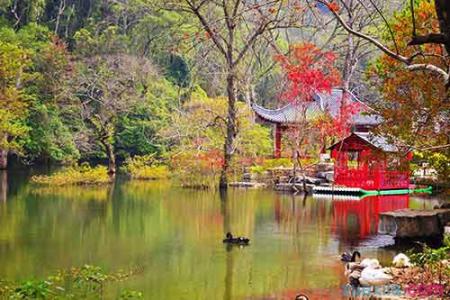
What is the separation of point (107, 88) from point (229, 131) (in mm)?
8404

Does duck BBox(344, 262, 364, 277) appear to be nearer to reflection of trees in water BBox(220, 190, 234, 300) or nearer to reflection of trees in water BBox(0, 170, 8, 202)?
reflection of trees in water BBox(220, 190, 234, 300)

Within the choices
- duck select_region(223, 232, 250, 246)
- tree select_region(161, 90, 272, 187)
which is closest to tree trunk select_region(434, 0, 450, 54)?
duck select_region(223, 232, 250, 246)

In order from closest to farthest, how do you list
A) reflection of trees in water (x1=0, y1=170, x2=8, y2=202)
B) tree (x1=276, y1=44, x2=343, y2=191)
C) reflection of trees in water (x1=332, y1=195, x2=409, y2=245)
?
reflection of trees in water (x1=332, y1=195, x2=409, y2=245) → reflection of trees in water (x1=0, y1=170, x2=8, y2=202) → tree (x1=276, y1=44, x2=343, y2=191)

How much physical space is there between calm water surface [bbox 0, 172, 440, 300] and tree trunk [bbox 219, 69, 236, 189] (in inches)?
106

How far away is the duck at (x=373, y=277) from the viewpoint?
8.02 meters

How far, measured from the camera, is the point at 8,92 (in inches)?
928

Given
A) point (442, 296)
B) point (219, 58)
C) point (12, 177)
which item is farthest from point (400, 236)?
point (219, 58)

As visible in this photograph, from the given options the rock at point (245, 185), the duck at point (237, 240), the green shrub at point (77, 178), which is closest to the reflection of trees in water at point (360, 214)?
the duck at point (237, 240)

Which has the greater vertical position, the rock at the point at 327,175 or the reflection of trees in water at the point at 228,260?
the rock at the point at 327,175

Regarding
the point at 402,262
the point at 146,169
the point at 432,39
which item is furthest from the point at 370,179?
the point at 432,39

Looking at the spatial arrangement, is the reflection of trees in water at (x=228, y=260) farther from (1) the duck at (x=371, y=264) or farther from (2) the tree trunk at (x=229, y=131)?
(2) the tree trunk at (x=229, y=131)

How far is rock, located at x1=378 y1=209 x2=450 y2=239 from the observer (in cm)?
1229

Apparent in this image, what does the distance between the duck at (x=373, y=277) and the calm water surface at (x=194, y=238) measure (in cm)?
33

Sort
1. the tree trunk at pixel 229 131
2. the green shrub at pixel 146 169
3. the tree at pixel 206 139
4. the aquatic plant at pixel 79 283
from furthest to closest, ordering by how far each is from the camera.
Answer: the green shrub at pixel 146 169
the tree at pixel 206 139
the tree trunk at pixel 229 131
the aquatic plant at pixel 79 283
